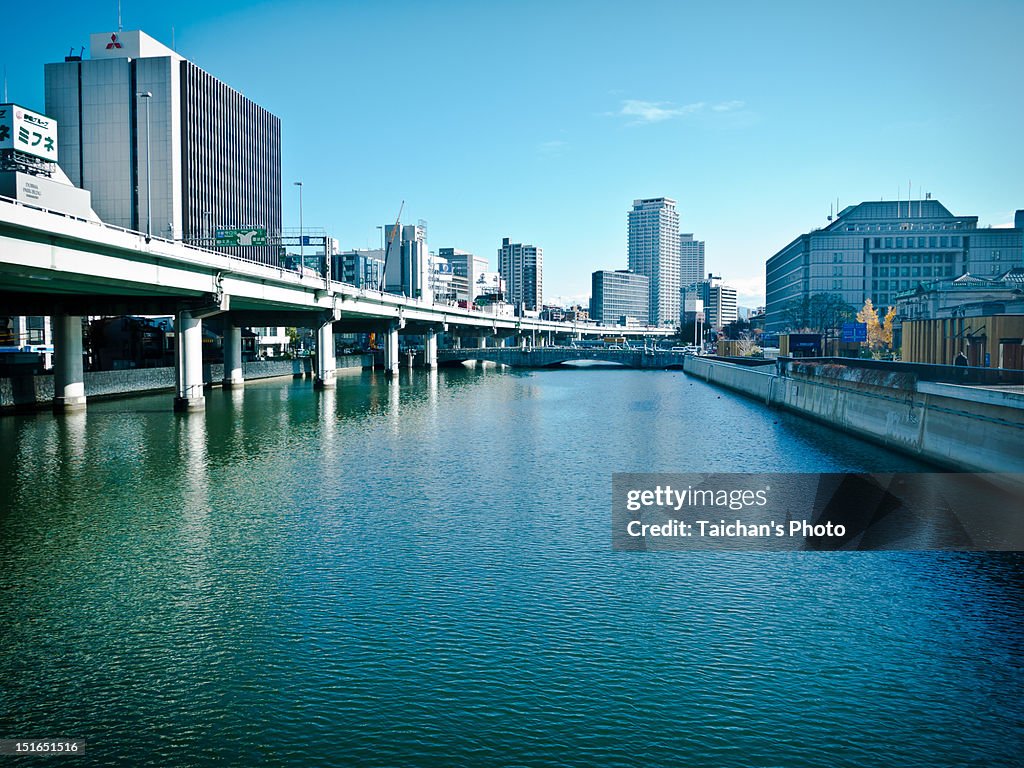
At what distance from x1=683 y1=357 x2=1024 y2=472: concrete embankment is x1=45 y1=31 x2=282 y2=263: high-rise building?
117 metres

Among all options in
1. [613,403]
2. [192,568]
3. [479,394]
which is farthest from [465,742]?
[479,394]

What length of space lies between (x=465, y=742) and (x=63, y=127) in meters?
170

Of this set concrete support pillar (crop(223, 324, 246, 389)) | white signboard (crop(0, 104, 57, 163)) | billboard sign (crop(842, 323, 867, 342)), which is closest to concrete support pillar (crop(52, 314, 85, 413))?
white signboard (crop(0, 104, 57, 163))

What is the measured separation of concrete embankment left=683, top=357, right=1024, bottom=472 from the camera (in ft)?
108

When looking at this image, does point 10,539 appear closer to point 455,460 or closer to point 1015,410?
point 455,460

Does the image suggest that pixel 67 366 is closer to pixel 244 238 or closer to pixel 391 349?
pixel 244 238

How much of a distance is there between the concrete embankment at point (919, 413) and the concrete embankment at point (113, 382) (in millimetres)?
63650

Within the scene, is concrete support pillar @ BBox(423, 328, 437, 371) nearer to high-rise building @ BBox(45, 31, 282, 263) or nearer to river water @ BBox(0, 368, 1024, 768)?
high-rise building @ BBox(45, 31, 282, 263)

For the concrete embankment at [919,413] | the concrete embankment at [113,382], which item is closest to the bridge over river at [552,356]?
the concrete embankment at [113,382]

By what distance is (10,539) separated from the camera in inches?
1035

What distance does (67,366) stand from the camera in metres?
66.2

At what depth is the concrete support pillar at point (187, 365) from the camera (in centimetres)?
6556

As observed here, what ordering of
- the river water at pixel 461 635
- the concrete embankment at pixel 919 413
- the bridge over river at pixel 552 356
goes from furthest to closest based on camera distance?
the bridge over river at pixel 552 356 → the concrete embankment at pixel 919 413 → the river water at pixel 461 635

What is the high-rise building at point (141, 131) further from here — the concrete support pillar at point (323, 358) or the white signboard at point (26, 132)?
the white signboard at point (26, 132)
